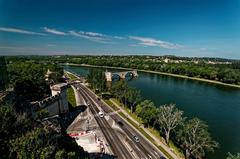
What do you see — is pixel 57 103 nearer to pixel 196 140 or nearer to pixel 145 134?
pixel 145 134

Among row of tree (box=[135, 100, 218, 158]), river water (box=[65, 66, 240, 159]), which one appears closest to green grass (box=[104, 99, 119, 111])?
row of tree (box=[135, 100, 218, 158])

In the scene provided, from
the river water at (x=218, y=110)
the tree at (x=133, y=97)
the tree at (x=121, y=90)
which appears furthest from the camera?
the tree at (x=121, y=90)

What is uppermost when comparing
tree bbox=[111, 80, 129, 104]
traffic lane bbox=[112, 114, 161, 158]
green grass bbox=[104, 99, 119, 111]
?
tree bbox=[111, 80, 129, 104]

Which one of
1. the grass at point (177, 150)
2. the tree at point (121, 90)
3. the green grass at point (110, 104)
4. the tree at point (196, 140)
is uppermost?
the tree at point (121, 90)

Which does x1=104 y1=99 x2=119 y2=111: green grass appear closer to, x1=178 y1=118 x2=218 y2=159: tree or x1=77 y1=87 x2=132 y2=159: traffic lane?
x1=77 y1=87 x2=132 y2=159: traffic lane

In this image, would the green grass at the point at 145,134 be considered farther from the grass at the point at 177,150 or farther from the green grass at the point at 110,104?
the green grass at the point at 110,104

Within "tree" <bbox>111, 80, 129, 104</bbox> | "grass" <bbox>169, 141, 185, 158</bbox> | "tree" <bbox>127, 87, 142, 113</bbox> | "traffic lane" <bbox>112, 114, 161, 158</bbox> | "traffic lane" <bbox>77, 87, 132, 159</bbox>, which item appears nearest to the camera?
"traffic lane" <bbox>77, 87, 132, 159</bbox>

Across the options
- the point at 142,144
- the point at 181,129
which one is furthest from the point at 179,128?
the point at 142,144

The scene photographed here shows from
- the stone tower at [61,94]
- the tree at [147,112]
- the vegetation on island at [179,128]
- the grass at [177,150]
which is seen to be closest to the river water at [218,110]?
the vegetation on island at [179,128]

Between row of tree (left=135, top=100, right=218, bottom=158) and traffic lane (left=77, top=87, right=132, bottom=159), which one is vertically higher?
row of tree (left=135, top=100, right=218, bottom=158)

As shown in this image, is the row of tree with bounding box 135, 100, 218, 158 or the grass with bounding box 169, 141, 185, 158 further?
the grass with bounding box 169, 141, 185, 158

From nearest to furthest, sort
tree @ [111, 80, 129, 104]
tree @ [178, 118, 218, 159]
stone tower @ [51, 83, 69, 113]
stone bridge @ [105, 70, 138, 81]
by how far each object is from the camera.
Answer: tree @ [178, 118, 218, 159]
stone tower @ [51, 83, 69, 113]
tree @ [111, 80, 129, 104]
stone bridge @ [105, 70, 138, 81]
